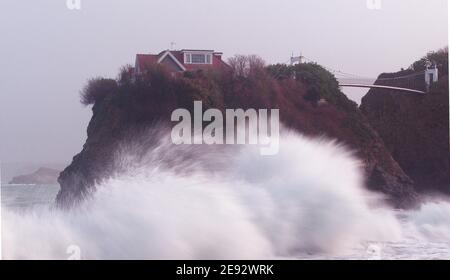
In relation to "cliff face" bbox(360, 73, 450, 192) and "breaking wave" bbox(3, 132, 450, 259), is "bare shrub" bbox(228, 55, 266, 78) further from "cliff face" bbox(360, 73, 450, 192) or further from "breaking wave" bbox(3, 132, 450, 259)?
"cliff face" bbox(360, 73, 450, 192)

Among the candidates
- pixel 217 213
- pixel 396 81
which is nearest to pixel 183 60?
pixel 217 213

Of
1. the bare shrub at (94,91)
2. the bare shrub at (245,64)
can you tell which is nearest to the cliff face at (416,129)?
the bare shrub at (245,64)

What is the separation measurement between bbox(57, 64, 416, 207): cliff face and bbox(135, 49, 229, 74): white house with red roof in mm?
57

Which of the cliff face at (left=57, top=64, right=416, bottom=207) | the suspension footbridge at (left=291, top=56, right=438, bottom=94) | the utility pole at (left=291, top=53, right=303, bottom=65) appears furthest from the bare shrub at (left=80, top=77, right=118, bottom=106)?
the suspension footbridge at (left=291, top=56, right=438, bottom=94)

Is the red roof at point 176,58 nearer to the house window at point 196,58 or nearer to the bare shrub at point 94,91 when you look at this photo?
the house window at point 196,58

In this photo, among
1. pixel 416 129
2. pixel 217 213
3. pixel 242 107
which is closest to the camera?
pixel 217 213

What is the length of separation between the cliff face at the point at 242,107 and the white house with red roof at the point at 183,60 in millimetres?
57

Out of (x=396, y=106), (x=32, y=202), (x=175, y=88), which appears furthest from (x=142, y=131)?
(x=396, y=106)

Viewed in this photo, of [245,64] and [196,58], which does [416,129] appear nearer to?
[245,64]

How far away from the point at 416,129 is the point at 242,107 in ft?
3.85

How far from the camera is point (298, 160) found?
6605 millimetres

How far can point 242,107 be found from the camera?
661 centimetres
